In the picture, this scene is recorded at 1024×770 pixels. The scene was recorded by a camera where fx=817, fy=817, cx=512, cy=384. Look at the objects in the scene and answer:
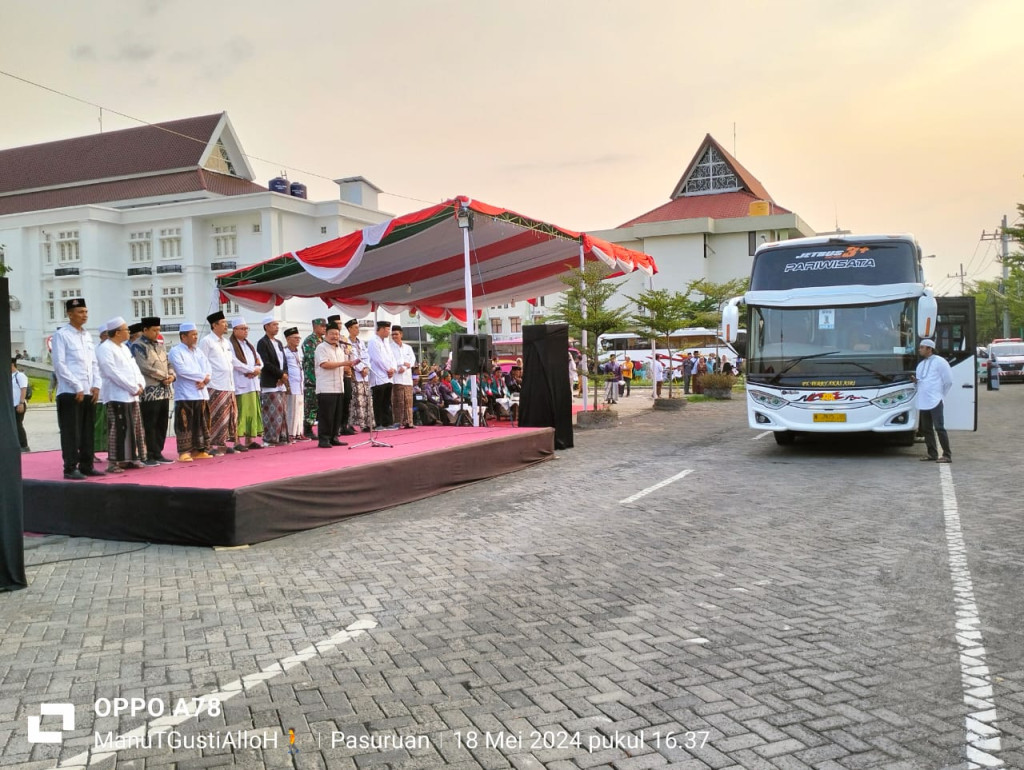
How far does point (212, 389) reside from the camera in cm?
1079

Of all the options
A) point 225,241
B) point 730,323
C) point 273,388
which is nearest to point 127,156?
point 225,241

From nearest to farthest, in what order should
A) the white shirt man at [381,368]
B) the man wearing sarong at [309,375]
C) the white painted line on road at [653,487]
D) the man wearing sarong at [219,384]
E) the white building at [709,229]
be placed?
the white painted line on road at [653,487]
the man wearing sarong at [219,384]
the man wearing sarong at [309,375]
the white shirt man at [381,368]
the white building at [709,229]

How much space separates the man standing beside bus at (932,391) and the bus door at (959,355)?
0.97m

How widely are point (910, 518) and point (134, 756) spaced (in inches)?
270

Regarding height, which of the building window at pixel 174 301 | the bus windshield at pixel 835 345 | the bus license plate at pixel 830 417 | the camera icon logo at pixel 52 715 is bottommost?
the camera icon logo at pixel 52 715

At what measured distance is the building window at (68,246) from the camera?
5356 centimetres

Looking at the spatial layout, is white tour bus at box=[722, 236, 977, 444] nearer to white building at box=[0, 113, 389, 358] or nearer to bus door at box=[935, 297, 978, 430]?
bus door at box=[935, 297, 978, 430]

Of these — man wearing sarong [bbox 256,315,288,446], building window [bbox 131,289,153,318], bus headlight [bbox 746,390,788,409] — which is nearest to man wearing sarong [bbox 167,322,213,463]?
man wearing sarong [bbox 256,315,288,446]

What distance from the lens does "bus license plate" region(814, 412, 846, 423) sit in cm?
1177

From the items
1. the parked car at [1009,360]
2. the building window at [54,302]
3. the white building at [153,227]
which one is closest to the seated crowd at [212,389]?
the parked car at [1009,360]

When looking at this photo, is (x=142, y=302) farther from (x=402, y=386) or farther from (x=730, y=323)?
(x=730, y=323)

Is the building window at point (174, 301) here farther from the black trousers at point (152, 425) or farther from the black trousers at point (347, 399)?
the black trousers at point (152, 425)

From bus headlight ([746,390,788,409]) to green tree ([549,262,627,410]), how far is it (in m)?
6.01

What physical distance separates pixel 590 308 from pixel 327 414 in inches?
363
